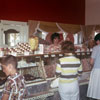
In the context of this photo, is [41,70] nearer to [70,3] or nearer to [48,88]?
[48,88]

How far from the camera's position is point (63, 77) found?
9.31 feet

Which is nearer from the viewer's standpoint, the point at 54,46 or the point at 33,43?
the point at 33,43

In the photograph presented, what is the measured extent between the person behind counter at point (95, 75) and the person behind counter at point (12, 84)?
7.44ft

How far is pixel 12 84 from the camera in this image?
1.90 meters

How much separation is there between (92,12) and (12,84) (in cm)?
561

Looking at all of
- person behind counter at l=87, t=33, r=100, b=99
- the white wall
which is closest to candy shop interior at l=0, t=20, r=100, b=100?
person behind counter at l=87, t=33, r=100, b=99

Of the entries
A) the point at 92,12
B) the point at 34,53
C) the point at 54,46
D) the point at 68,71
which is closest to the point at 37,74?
the point at 34,53

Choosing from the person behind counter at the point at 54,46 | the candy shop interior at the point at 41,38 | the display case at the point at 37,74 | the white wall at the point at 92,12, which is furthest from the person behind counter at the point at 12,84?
the white wall at the point at 92,12

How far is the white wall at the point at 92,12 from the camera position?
6582mm

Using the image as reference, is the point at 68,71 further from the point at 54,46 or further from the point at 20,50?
the point at 54,46

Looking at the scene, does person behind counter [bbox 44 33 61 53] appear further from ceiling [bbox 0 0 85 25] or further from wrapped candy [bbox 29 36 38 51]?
ceiling [bbox 0 0 85 25]

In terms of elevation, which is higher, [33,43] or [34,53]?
[33,43]

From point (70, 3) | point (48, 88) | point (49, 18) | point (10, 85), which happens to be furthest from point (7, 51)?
point (70, 3)

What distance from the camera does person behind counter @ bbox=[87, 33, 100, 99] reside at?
3849mm
